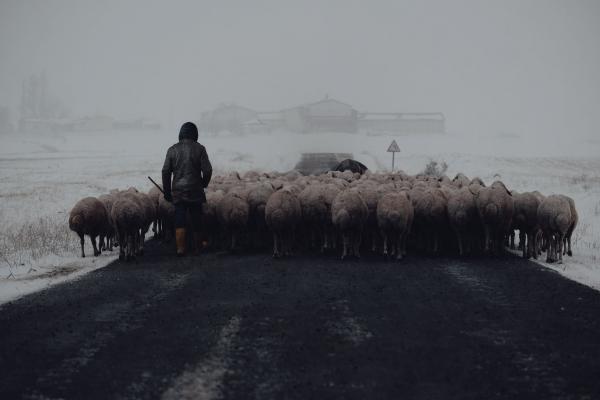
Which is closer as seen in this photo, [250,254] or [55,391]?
[55,391]

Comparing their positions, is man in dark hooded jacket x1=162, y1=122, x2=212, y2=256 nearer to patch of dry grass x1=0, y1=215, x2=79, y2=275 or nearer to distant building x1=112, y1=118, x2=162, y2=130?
patch of dry grass x1=0, y1=215, x2=79, y2=275

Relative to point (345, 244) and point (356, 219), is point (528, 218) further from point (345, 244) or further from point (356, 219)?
point (345, 244)

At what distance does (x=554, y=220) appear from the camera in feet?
35.2

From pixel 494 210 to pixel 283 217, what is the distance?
4052 millimetres

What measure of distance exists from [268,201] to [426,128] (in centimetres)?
7379

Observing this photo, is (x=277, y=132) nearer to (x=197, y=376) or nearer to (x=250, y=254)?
(x=250, y=254)

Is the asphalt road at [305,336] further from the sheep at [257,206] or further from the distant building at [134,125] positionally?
the distant building at [134,125]

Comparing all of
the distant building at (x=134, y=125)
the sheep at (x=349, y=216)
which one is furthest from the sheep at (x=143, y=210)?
the distant building at (x=134, y=125)

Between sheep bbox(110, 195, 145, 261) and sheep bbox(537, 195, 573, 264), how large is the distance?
25.1 feet

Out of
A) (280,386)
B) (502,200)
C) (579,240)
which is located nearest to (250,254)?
(502,200)

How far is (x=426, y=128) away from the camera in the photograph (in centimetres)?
8212

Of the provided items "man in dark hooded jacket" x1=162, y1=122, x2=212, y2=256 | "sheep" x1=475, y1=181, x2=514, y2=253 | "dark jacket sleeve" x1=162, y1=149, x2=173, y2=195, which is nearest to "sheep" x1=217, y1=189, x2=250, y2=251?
"man in dark hooded jacket" x1=162, y1=122, x2=212, y2=256

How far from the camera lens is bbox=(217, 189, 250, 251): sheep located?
11688mm

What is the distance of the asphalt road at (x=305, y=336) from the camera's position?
4734 millimetres
